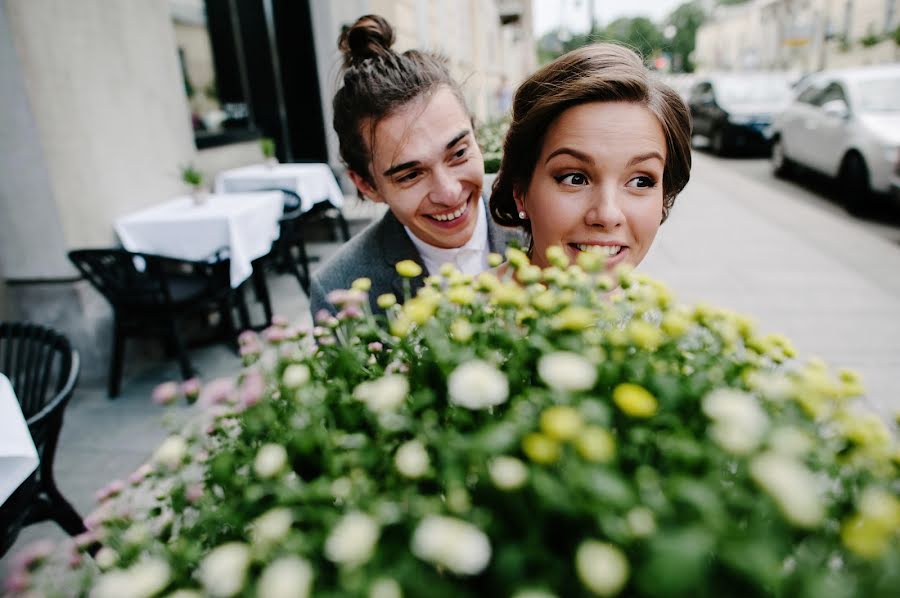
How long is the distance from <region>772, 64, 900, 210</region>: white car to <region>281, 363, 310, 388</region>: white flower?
24.7 feet

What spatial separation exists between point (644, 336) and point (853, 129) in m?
8.56

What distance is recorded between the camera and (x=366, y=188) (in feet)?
6.32

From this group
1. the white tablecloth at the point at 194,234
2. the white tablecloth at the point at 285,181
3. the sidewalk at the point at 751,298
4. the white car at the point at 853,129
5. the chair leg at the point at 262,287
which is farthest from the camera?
the white car at the point at 853,129

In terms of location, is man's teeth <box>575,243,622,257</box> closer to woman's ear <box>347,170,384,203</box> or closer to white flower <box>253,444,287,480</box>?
woman's ear <box>347,170,384,203</box>

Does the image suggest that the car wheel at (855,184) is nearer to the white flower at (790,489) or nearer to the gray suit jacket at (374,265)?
the gray suit jacket at (374,265)

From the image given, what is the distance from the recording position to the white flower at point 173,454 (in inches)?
23.0

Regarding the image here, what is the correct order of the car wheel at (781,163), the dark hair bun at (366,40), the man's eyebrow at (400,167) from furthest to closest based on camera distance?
the car wheel at (781,163) < the dark hair bun at (366,40) < the man's eyebrow at (400,167)

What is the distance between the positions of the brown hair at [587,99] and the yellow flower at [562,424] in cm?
114

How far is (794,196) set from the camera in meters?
8.77

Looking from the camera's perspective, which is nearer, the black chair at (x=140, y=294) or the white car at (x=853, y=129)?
the black chair at (x=140, y=294)

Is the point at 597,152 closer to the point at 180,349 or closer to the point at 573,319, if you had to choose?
the point at 573,319

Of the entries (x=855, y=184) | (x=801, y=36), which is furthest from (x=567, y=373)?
(x=801, y=36)

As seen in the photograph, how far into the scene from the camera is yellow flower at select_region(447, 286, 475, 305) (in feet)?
2.13

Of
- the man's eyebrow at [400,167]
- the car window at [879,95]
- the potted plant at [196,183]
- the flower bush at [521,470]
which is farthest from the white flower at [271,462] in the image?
the car window at [879,95]
